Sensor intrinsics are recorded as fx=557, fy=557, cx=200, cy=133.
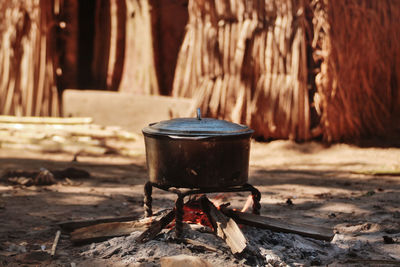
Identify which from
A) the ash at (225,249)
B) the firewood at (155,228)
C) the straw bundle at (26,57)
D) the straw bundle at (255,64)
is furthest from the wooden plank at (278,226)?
the straw bundle at (26,57)

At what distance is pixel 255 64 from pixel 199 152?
3766 millimetres

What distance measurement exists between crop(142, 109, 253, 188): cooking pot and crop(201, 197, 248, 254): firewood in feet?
0.67

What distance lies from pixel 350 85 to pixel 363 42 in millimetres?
521

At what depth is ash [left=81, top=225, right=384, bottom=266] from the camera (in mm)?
2992

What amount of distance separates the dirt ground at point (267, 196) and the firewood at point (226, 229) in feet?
1.93

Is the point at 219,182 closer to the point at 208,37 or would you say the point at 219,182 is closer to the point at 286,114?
the point at 286,114

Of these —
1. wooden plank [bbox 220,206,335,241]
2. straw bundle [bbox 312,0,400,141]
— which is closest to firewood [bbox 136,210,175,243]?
wooden plank [bbox 220,206,335,241]

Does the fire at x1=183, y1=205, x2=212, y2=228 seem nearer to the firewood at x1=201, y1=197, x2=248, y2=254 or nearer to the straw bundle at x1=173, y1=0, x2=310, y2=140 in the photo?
the firewood at x1=201, y1=197, x2=248, y2=254

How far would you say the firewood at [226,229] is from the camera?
2938 mm

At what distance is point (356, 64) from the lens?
6.52 metres

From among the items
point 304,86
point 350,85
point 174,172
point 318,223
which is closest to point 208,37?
point 304,86

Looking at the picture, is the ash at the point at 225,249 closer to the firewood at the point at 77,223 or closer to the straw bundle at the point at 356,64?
the firewood at the point at 77,223

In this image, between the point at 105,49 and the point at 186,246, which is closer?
the point at 186,246

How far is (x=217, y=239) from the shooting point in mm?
3162
